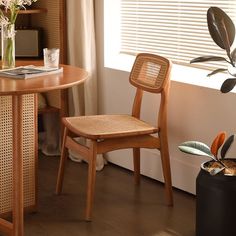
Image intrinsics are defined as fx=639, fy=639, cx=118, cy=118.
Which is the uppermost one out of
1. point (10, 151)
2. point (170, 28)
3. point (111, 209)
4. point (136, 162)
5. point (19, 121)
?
point (170, 28)

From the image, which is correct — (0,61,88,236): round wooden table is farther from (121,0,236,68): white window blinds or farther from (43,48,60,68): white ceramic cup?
(121,0,236,68): white window blinds

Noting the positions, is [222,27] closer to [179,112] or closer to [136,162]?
[179,112]

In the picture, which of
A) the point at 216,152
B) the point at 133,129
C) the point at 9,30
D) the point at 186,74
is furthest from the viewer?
the point at 186,74

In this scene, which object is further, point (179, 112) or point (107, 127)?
point (179, 112)

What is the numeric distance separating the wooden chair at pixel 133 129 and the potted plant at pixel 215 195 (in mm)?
456

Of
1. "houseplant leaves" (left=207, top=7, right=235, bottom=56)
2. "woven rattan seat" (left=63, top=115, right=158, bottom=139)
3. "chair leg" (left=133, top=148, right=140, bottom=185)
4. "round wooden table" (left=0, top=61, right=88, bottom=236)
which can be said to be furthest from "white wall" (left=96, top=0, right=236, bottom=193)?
"round wooden table" (left=0, top=61, right=88, bottom=236)

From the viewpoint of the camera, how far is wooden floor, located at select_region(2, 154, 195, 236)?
329 centimetres

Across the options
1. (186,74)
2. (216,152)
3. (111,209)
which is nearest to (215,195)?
(216,152)

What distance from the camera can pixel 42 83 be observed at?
116 inches

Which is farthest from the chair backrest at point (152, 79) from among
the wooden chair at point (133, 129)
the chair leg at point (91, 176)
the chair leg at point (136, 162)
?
the chair leg at point (91, 176)

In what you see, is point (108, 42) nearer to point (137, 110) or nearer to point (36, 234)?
point (137, 110)

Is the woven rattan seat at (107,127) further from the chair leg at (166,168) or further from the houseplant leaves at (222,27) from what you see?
the houseplant leaves at (222,27)

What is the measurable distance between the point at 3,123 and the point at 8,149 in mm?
150

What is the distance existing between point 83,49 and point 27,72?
1.16 metres
